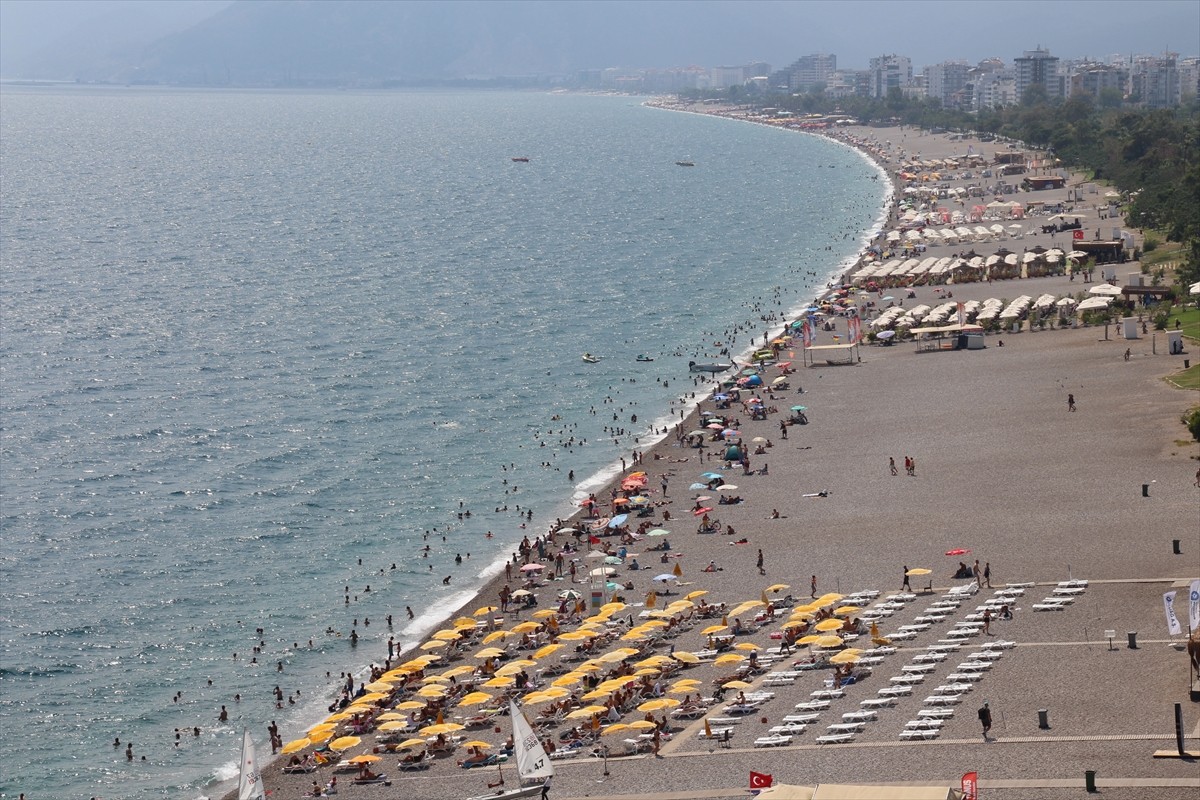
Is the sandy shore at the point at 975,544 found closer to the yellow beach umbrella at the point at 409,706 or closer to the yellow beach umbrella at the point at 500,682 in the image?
the yellow beach umbrella at the point at 500,682

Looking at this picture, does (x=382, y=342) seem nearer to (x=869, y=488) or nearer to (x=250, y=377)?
(x=250, y=377)

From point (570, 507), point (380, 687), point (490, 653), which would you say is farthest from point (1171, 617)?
A: point (570, 507)

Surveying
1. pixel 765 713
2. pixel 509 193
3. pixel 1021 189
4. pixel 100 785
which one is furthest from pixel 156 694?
pixel 509 193

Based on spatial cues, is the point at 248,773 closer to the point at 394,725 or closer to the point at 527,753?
→ the point at 527,753

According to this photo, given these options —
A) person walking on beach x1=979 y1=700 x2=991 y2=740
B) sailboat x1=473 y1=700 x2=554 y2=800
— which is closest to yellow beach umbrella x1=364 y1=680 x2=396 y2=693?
sailboat x1=473 y1=700 x2=554 y2=800

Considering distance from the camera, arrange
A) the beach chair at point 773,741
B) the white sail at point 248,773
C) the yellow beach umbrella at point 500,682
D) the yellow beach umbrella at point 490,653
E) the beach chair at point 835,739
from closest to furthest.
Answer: the white sail at point 248,773, the beach chair at point 835,739, the beach chair at point 773,741, the yellow beach umbrella at point 500,682, the yellow beach umbrella at point 490,653

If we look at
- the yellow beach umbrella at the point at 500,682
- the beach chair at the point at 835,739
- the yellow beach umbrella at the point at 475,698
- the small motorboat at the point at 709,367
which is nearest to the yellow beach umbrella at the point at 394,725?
the yellow beach umbrella at the point at 475,698

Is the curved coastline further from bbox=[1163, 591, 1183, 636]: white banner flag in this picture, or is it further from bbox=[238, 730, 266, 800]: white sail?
bbox=[1163, 591, 1183, 636]: white banner flag
